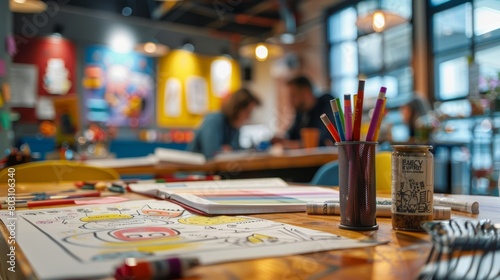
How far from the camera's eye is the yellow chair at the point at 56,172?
180cm

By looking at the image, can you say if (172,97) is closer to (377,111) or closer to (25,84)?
(25,84)

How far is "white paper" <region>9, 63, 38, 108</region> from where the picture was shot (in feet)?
20.6

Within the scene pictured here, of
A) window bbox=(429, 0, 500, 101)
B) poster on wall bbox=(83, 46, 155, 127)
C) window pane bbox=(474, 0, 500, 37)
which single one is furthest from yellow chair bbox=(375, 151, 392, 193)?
poster on wall bbox=(83, 46, 155, 127)

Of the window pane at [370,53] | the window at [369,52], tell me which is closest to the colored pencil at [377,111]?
the window at [369,52]

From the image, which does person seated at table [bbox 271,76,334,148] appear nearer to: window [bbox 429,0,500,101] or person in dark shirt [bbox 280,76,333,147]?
person in dark shirt [bbox 280,76,333,147]

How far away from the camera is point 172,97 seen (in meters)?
7.82

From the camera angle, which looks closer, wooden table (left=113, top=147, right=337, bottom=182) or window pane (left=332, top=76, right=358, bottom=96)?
wooden table (left=113, top=147, right=337, bottom=182)

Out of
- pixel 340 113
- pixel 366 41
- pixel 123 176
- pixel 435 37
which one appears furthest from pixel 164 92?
pixel 340 113

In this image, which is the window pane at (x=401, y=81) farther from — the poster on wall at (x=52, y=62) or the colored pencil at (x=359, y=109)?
the colored pencil at (x=359, y=109)

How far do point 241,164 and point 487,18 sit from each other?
15.2 ft

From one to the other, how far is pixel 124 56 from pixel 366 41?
4.05 meters

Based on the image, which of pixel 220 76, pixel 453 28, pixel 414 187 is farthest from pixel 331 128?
pixel 220 76

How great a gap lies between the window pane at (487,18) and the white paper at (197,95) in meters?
4.58

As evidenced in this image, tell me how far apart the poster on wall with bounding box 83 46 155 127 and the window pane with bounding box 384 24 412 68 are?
13.0ft
